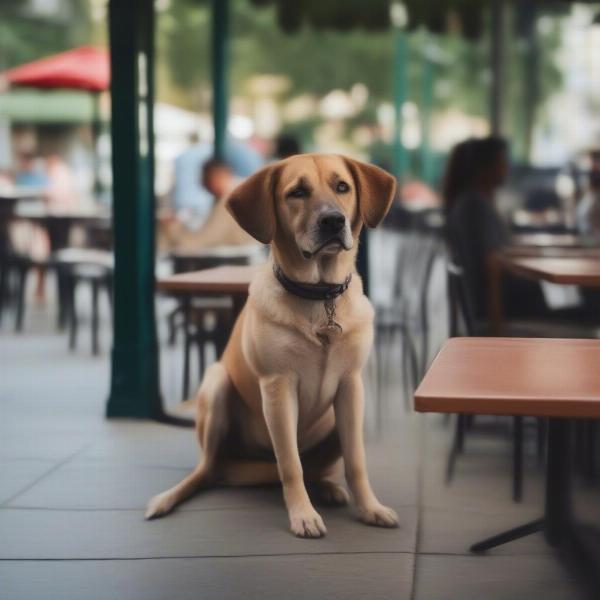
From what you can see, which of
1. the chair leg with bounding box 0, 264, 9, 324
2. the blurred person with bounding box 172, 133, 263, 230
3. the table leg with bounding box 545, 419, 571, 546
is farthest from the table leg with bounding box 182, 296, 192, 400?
the chair leg with bounding box 0, 264, 9, 324

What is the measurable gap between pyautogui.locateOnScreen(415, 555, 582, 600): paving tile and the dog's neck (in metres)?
1.08

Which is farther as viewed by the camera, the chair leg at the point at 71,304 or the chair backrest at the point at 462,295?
the chair leg at the point at 71,304

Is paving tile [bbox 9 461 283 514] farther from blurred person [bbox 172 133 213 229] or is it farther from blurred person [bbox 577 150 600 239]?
blurred person [bbox 172 133 213 229]

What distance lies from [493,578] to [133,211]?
3.55 metres

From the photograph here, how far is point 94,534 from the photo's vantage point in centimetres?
461

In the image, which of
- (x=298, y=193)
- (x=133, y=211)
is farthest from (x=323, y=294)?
(x=133, y=211)

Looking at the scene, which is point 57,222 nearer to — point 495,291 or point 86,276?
point 86,276

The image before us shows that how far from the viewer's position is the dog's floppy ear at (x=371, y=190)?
462cm

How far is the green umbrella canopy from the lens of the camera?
1152 cm

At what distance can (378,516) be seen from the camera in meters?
4.65

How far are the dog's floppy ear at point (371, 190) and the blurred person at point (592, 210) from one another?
17.0ft

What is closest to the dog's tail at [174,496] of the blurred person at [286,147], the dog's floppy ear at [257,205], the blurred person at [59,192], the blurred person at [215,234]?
the dog's floppy ear at [257,205]

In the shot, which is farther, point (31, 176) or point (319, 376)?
point (31, 176)

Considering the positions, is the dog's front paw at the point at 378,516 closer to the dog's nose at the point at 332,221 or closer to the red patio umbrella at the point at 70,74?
the dog's nose at the point at 332,221
